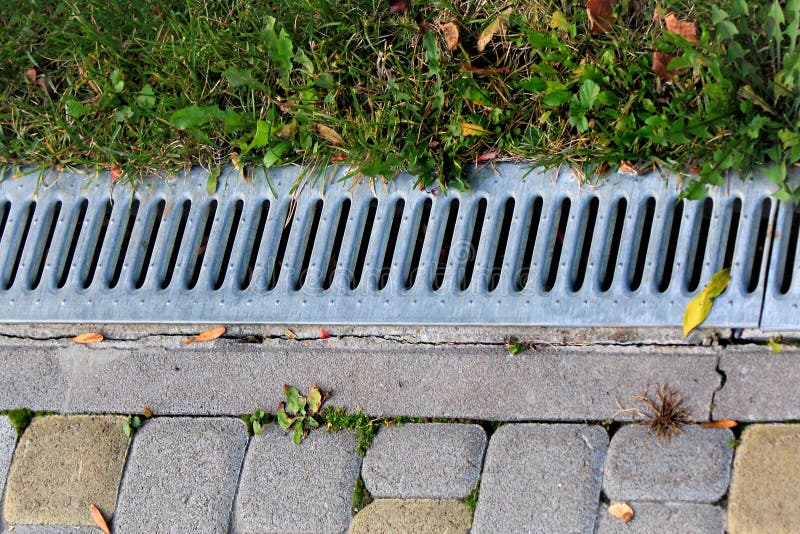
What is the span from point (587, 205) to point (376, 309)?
59cm

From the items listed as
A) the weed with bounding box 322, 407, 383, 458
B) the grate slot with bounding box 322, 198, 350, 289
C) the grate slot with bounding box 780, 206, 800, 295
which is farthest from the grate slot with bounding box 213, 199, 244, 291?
the grate slot with bounding box 780, 206, 800, 295

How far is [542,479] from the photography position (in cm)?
222

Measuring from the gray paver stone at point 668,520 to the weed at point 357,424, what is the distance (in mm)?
577

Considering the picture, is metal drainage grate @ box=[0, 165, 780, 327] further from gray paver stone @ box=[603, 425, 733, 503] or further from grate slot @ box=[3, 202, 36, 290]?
gray paver stone @ box=[603, 425, 733, 503]

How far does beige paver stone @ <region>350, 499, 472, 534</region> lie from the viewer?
2230mm

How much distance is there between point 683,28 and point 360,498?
1.39 meters

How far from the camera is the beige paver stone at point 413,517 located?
87.8 inches

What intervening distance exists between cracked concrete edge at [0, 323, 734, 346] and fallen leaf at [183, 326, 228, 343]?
16 mm

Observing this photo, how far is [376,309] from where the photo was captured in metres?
2.49

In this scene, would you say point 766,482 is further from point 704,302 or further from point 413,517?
point 413,517

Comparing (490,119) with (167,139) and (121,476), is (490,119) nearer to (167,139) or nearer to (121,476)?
(167,139)

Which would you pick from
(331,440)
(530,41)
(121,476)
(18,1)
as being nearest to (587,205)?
(530,41)

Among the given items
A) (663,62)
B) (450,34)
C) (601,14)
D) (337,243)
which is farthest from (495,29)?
(337,243)

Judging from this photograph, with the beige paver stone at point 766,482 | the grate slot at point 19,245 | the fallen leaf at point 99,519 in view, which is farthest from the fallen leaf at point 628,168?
the grate slot at point 19,245
